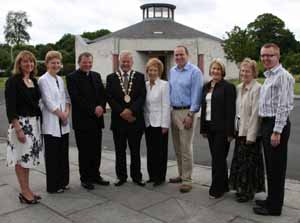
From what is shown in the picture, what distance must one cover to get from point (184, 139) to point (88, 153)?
60.5 inches

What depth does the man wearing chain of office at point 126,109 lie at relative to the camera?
555 cm

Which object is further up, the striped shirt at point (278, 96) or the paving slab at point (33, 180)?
the striped shirt at point (278, 96)

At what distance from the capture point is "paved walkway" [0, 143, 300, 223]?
436 cm

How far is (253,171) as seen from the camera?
4891 mm

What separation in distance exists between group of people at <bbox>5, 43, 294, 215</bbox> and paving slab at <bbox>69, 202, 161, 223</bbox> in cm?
85

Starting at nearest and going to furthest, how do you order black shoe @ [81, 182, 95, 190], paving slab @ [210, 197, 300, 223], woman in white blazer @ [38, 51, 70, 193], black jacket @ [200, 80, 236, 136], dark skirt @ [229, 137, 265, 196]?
paving slab @ [210, 197, 300, 223] < dark skirt @ [229, 137, 265, 196] < black jacket @ [200, 80, 236, 136] < woman in white blazer @ [38, 51, 70, 193] < black shoe @ [81, 182, 95, 190]

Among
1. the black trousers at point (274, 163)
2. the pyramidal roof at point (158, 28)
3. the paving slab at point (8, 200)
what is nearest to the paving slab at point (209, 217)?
the black trousers at point (274, 163)

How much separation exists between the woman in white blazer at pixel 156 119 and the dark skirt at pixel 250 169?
4.14 feet

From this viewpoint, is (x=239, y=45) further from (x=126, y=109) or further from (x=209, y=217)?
(x=209, y=217)

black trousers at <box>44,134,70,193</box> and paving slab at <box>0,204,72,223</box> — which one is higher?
black trousers at <box>44,134,70,193</box>

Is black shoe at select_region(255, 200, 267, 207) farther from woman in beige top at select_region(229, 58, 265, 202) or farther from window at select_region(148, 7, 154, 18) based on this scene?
window at select_region(148, 7, 154, 18)

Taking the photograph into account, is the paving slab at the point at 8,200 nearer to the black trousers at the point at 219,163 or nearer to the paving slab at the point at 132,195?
the paving slab at the point at 132,195

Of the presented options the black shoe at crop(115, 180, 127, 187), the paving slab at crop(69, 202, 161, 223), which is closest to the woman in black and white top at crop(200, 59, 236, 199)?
the paving slab at crop(69, 202, 161, 223)

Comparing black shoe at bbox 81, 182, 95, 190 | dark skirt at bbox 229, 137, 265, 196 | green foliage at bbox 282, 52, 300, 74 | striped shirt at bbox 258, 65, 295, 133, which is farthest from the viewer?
green foliage at bbox 282, 52, 300, 74
